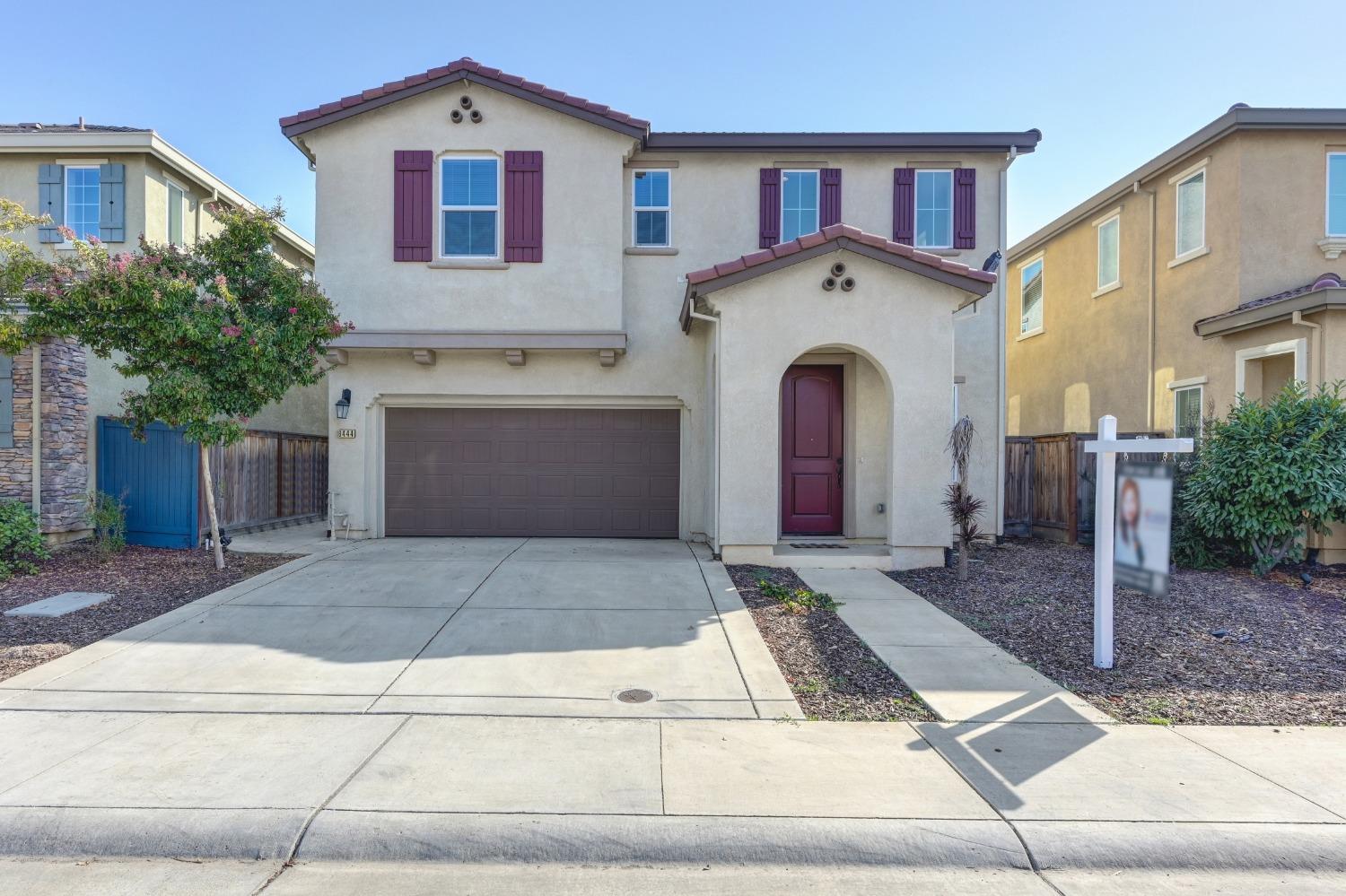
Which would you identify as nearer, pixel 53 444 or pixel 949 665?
pixel 949 665

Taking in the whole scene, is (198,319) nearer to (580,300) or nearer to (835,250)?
(580,300)

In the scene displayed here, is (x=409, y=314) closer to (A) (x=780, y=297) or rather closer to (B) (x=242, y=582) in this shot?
(B) (x=242, y=582)

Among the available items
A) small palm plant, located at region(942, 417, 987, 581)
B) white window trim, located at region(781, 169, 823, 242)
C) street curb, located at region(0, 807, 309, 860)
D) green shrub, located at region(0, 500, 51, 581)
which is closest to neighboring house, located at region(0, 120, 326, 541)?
green shrub, located at region(0, 500, 51, 581)

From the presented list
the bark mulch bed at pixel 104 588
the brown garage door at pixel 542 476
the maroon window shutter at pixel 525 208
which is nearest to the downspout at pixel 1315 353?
the brown garage door at pixel 542 476

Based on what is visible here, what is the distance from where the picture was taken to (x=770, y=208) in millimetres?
11312

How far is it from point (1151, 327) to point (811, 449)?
7.27 metres

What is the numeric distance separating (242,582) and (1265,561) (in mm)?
11876

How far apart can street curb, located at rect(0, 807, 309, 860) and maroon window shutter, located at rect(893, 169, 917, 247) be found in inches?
429

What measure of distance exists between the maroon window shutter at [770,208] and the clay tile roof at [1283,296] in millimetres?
6790

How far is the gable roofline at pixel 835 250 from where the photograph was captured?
28.4 feet

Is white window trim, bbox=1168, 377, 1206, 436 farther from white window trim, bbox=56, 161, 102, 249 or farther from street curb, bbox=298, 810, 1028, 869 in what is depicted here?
white window trim, bbox=56, 161, 102, 249

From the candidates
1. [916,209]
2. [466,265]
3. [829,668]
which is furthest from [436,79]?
[829,668]

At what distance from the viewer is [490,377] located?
37.5 feet

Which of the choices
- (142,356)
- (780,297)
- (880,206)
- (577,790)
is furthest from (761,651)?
(880,206)
